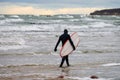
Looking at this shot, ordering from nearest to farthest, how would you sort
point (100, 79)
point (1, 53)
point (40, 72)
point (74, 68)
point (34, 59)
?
point (100, 79), point (40, 72), point (74, 68), point (34, 59), point (1, 53)

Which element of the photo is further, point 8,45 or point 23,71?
point 8,45

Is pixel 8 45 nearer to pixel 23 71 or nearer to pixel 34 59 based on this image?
pixel 34 59

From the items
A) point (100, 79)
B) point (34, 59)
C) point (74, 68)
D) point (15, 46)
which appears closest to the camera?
point (100, 79)

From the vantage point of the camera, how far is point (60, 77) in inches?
566

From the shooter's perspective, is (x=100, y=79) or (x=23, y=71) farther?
(x=23, y=71)

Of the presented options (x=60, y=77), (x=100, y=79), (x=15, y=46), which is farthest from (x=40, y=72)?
(x=15, y=46)

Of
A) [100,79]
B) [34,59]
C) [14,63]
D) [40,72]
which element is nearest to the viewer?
[100,79]

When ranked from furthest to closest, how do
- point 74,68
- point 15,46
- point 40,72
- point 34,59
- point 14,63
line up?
point 15,46
point 34,59
point 14,63
point 74,68
point 40,72

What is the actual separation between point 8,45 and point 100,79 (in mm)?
15000

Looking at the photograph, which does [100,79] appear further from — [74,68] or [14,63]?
[14,63]

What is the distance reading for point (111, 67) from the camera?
56.8 feet

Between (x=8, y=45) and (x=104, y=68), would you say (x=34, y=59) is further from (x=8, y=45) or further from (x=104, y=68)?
(x=8, y=45)

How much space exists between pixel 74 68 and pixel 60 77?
2957 mm

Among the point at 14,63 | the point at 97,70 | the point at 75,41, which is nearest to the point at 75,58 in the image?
the point at 75,41
